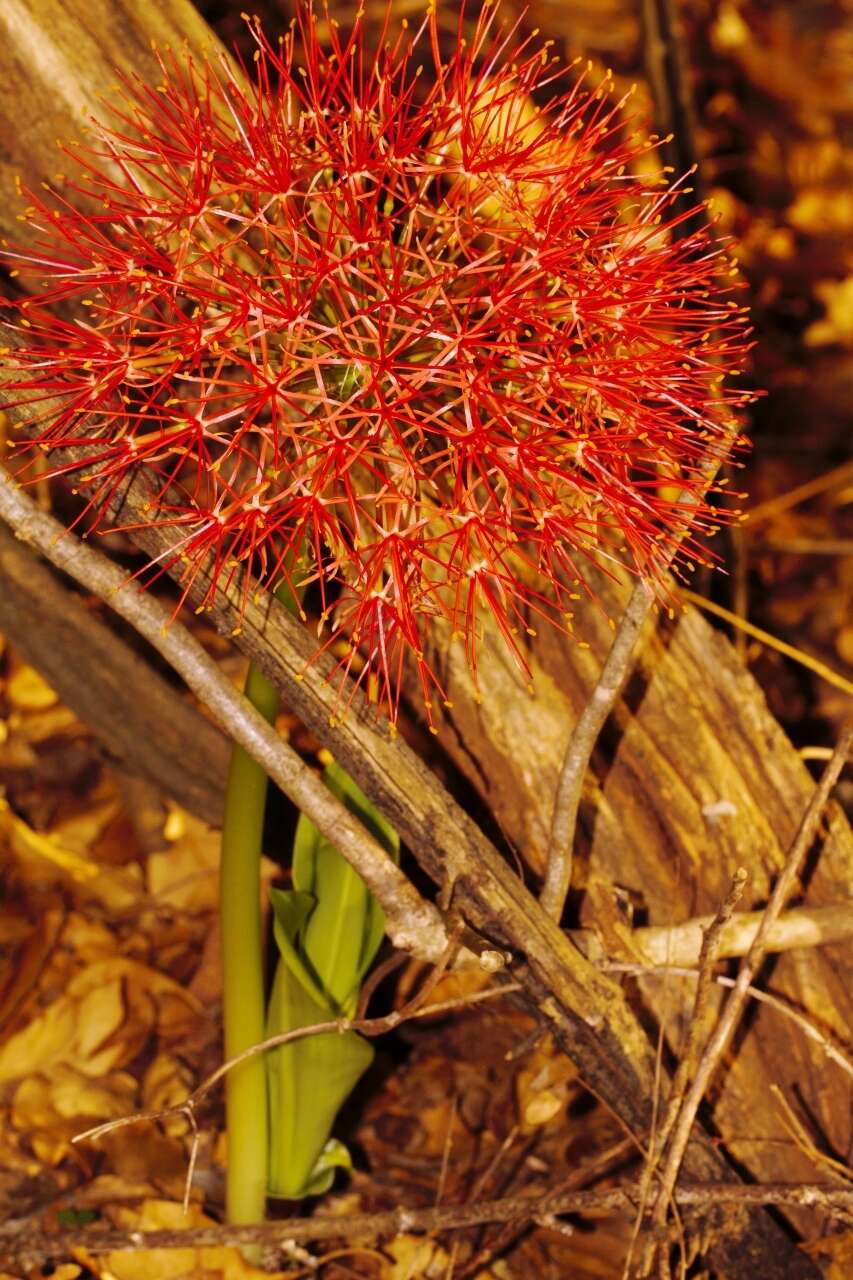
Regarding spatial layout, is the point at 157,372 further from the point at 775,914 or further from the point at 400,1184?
the point at 400,1184

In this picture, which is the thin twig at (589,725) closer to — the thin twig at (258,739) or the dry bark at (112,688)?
the thin twig at (258,739)

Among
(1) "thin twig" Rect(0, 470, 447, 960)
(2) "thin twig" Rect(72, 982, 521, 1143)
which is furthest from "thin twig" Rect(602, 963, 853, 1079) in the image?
(1) "thin twig" Rect(0, 470, 447, 960)

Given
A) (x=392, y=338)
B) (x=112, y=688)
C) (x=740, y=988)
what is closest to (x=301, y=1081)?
(x=740, y=988)

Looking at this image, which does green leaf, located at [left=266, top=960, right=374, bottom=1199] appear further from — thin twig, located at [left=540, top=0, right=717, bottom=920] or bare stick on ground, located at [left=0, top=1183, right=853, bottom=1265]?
thin twig, located at [left=540, top=0, right=717, bottom=920]

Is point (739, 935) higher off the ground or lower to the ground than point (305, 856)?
lower

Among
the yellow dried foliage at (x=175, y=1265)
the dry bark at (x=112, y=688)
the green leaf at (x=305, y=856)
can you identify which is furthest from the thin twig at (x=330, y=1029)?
the dry bark at (x=112, y=688)

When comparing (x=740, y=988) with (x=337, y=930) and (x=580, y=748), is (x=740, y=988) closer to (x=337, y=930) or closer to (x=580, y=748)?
(x=580, y=748)
